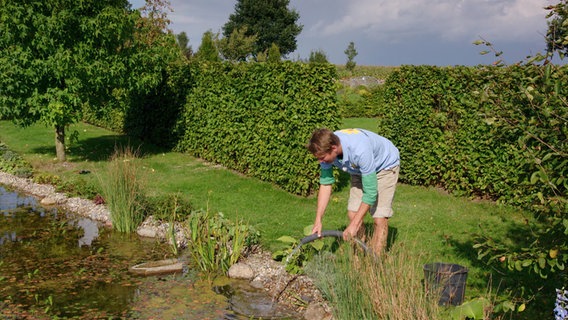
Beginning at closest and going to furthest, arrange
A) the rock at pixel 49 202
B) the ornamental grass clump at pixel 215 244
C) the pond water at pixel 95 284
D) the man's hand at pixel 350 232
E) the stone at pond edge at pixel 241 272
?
the man's hand at pixel 350 232 → the pond water at pixel 95 284 → the stone at pond edge at pixel 241 272 → the ornamental grass clump at pixel 215 244 → the rock at pixel 49 202

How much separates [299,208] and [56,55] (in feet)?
21.3

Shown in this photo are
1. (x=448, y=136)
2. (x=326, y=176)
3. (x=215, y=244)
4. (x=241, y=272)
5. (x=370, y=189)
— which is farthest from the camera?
(x=448, y=136)

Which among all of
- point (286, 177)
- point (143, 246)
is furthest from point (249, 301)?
point (286, 177)

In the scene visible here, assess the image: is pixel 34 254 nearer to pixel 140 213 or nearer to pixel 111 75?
pixel 140 213

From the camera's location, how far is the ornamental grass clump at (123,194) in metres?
7.54

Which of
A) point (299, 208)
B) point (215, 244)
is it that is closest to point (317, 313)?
point (215, 244)

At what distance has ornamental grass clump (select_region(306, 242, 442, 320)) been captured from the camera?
3473mm

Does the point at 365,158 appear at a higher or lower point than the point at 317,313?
higher

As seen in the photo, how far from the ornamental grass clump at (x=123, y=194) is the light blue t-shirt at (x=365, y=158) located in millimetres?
3484

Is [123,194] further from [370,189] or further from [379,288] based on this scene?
[379,288]

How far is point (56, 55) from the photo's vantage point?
450 inches

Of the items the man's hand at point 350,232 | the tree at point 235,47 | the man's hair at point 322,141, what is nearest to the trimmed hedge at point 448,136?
A: the man's hair at point 322,141

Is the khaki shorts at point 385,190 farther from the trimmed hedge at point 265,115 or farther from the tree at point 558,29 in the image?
the trimmed hedge at point 265,115

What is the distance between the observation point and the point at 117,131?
19062 millimetres
